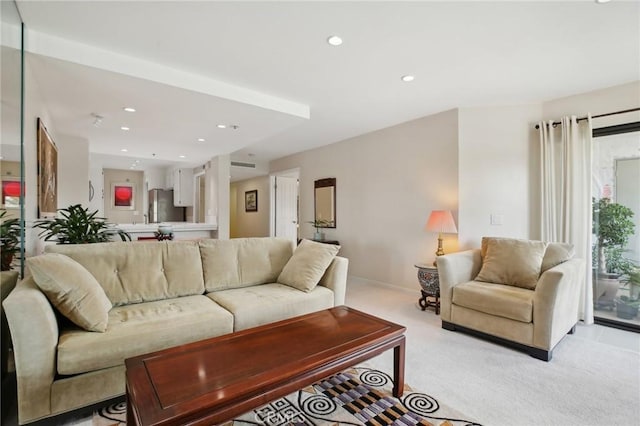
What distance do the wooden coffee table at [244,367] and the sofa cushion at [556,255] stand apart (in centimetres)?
190

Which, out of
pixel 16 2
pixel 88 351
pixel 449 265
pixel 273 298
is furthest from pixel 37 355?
pixel 449 265

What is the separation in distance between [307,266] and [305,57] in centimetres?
179

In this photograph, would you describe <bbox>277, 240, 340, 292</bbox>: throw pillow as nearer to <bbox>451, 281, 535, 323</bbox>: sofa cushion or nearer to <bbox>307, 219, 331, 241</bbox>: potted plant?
<bbox>451, 281, 535, 323</bbox>: sofa cushion

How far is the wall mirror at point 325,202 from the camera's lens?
5.68 meters

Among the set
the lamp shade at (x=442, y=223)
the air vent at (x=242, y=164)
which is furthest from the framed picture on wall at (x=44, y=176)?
the air vent at (x=242, y=164)

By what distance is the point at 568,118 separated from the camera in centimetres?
328

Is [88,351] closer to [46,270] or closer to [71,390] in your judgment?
[71,390]

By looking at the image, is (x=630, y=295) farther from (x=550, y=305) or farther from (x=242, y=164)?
(x=242, y=164)

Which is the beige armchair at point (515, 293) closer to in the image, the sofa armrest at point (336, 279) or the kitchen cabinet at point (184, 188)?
the sofa armrest at point (336, 279)

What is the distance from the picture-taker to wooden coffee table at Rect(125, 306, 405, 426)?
3.77ft

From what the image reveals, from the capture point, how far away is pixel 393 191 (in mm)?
4586

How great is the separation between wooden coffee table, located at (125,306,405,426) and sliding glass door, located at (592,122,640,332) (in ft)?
9.56

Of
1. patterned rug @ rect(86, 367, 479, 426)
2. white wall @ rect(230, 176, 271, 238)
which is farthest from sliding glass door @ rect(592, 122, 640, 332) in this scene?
white wall @ rect(230, 176, 271, 238)

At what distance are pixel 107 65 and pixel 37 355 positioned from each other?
2103 millimetres
